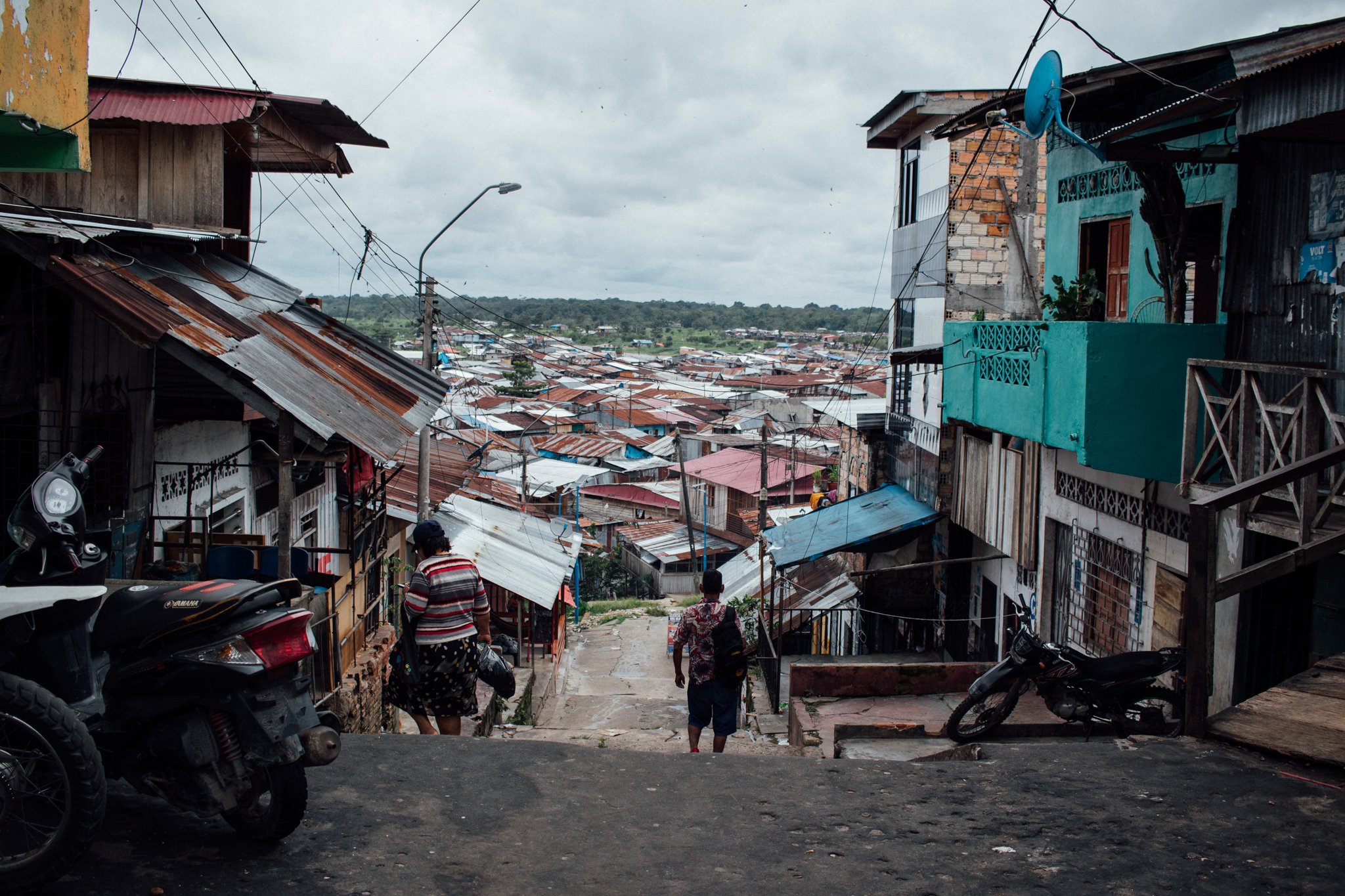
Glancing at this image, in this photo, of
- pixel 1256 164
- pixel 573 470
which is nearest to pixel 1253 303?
pixel 1256 164

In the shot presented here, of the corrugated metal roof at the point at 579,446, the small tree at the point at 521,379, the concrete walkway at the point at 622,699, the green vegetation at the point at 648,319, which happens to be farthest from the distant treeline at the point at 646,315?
the concrete walkway at the point at 622,699

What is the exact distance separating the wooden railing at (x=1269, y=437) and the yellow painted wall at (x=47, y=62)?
6.47m

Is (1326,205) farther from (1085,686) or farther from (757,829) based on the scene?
(757,829)

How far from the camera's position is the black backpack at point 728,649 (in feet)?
25.1

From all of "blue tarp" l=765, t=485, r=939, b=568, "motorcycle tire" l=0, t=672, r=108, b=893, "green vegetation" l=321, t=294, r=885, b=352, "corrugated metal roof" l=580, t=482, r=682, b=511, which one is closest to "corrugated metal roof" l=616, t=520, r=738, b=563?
"corrugated metal roof" l=580, t=482, r=682, b=511

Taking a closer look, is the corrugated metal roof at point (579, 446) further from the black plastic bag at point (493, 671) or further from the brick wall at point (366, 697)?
the black plastic bag at point (493, 671)

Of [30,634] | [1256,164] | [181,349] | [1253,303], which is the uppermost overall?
[1256,164]

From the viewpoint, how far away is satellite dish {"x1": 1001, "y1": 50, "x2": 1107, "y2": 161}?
771cm

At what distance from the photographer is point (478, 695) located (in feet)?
41.7

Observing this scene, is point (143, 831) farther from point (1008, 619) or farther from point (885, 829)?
point (1008, 619)

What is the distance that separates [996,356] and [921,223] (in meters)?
7.19

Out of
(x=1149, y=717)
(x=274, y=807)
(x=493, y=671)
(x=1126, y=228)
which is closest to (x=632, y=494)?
(x=1126, y=228)

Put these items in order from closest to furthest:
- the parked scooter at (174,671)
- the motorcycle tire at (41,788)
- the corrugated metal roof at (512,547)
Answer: the motorcycle tire at (41,788) → the parked scooter at (174,671) → the corrugated metal roof at (512,547)

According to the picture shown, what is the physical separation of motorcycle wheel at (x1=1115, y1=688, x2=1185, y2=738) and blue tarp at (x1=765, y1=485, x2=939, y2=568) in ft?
26.5
